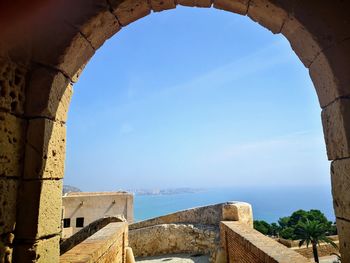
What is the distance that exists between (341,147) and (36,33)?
3.42 metres

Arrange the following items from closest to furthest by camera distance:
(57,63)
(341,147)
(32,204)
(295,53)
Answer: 1. (341,147)
2. (32,204)
3. (57,63)
4. (295,53)

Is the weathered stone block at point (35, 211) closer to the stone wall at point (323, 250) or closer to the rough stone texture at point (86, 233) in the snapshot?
the rough stone texture at point (86, 233)

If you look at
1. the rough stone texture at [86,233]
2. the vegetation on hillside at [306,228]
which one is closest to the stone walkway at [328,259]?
the vegetation on hillside at [306,228]

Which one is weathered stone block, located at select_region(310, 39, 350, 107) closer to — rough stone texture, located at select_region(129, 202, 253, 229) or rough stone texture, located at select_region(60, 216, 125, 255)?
rough stone texture, located at select_region(60, 216, 125, 255)

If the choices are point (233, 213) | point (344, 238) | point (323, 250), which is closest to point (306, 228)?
point (323, 250)

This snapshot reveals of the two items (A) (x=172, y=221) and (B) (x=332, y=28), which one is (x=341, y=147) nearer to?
(B) (x=332, y=28)

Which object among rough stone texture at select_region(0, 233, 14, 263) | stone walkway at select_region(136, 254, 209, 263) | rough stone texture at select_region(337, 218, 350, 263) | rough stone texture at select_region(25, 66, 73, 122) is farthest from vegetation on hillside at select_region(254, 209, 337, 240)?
rough stone texture at select_region(25, 66, 73, 122)

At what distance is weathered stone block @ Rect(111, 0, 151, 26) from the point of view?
3078mm

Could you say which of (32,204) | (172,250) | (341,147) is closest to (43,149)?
(32,204)

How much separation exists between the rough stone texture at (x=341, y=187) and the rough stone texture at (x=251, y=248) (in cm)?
169

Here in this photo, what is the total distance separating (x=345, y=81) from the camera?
266 cm

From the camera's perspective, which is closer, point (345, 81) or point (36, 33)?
point (345, 81)

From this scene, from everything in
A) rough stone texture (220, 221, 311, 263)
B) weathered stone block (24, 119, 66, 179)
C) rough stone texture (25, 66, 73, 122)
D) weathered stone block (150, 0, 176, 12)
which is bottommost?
rough stone texture (220, 221, 311, 263)

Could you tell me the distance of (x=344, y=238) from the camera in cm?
261
